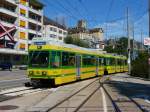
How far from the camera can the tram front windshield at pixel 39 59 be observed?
77.6ft

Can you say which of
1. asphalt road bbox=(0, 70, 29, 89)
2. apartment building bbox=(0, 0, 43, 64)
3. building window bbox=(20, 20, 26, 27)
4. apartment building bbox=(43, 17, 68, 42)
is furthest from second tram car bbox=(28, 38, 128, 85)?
apartment building bbox=(43, 17, 68, 42)

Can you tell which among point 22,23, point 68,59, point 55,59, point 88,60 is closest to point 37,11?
point 22,23

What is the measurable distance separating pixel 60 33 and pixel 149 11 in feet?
308

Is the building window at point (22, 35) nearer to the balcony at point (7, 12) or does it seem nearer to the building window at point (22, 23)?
the building window at point (22, 23)

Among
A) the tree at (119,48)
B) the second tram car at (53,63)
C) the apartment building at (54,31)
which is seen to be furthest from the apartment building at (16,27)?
the second tram car at (53,63)

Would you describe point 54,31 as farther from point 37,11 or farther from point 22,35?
point 22,35

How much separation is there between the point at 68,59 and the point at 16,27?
2442 inches

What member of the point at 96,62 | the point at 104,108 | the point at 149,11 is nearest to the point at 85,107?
the point at 104,108

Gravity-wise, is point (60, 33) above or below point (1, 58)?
above

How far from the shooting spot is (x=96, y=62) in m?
38.0

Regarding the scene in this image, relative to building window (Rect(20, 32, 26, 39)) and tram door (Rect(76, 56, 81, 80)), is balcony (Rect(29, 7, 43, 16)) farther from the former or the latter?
tram door (Rect(76, 56, 81, 80))

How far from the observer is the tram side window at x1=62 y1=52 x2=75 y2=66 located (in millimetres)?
25416

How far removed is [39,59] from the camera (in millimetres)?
23875

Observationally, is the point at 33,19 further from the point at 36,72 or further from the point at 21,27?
the point at 36,72
